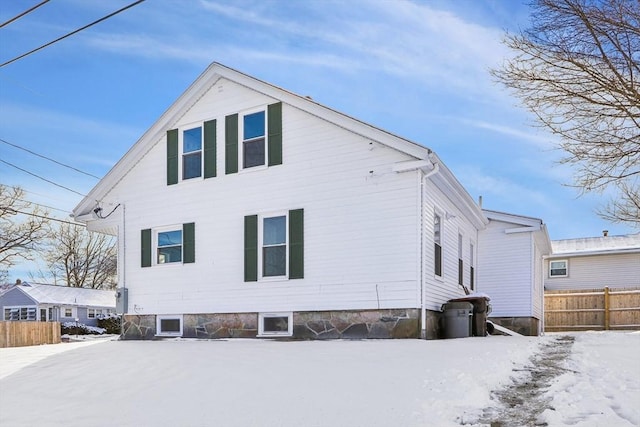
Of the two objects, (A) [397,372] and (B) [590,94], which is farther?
(B) [590,94]

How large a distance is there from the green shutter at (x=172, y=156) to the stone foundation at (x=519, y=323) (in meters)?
10.1

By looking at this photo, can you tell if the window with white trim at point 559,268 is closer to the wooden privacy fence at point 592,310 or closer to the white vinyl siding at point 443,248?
the wooden privacy fence at point 592,310

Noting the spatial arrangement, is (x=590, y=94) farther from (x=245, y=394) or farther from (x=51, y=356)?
(x=51, y=356)

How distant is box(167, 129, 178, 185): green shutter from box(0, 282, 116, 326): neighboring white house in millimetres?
27095

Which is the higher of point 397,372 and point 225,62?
point 225,62

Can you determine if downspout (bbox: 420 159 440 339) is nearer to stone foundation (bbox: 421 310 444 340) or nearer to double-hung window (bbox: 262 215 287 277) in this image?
stone foundation (bbox: 421 310 444 340)

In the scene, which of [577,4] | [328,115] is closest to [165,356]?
[328,115]

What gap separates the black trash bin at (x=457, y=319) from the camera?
11.0m

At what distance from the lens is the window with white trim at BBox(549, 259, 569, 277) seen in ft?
82.5

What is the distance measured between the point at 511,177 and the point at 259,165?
7440mm

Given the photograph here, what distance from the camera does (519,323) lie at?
51.2 ft

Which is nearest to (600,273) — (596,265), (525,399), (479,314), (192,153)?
(596,265)

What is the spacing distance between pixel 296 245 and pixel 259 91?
3696mm

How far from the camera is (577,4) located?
29.1 ft
